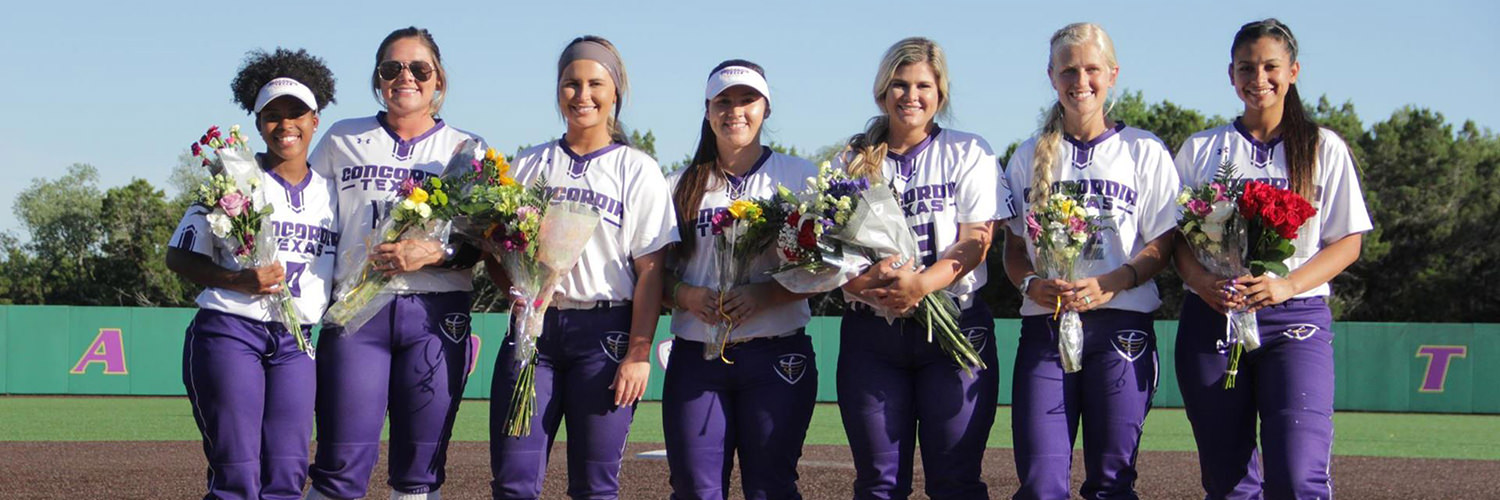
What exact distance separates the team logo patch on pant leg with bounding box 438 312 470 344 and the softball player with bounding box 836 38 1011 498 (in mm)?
1460

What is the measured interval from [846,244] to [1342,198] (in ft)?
6.25

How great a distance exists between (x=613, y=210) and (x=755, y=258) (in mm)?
567

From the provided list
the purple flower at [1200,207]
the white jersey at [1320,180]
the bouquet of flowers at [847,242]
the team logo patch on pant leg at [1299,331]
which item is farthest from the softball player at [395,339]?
the team logo patch on pant leg at [1299,331]

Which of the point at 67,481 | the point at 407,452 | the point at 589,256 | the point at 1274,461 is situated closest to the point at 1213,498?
the point at 1274,461

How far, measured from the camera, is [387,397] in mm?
5309

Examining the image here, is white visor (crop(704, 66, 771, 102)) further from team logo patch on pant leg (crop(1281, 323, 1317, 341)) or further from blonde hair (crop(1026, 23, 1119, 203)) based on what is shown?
team logo patch on pant leg (crop(1281, 323, 1317, 341))

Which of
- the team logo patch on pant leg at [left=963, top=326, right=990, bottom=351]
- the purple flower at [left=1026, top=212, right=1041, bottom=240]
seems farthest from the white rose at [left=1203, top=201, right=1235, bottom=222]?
the team logo patch on pant leg at [left=963, top=326, right=990, bottom=351]

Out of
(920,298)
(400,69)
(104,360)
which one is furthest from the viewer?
(104,360)

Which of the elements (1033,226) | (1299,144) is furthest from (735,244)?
(1299,144)

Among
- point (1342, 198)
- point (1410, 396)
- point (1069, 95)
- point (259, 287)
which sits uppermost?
point (1069, 95)

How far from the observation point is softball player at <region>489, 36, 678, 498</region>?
506cm

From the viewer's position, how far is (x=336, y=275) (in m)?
5.43

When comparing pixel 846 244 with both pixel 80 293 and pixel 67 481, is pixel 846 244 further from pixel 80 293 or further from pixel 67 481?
pixel 80 293

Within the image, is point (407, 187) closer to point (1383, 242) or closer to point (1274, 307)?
point (1274, 307)
